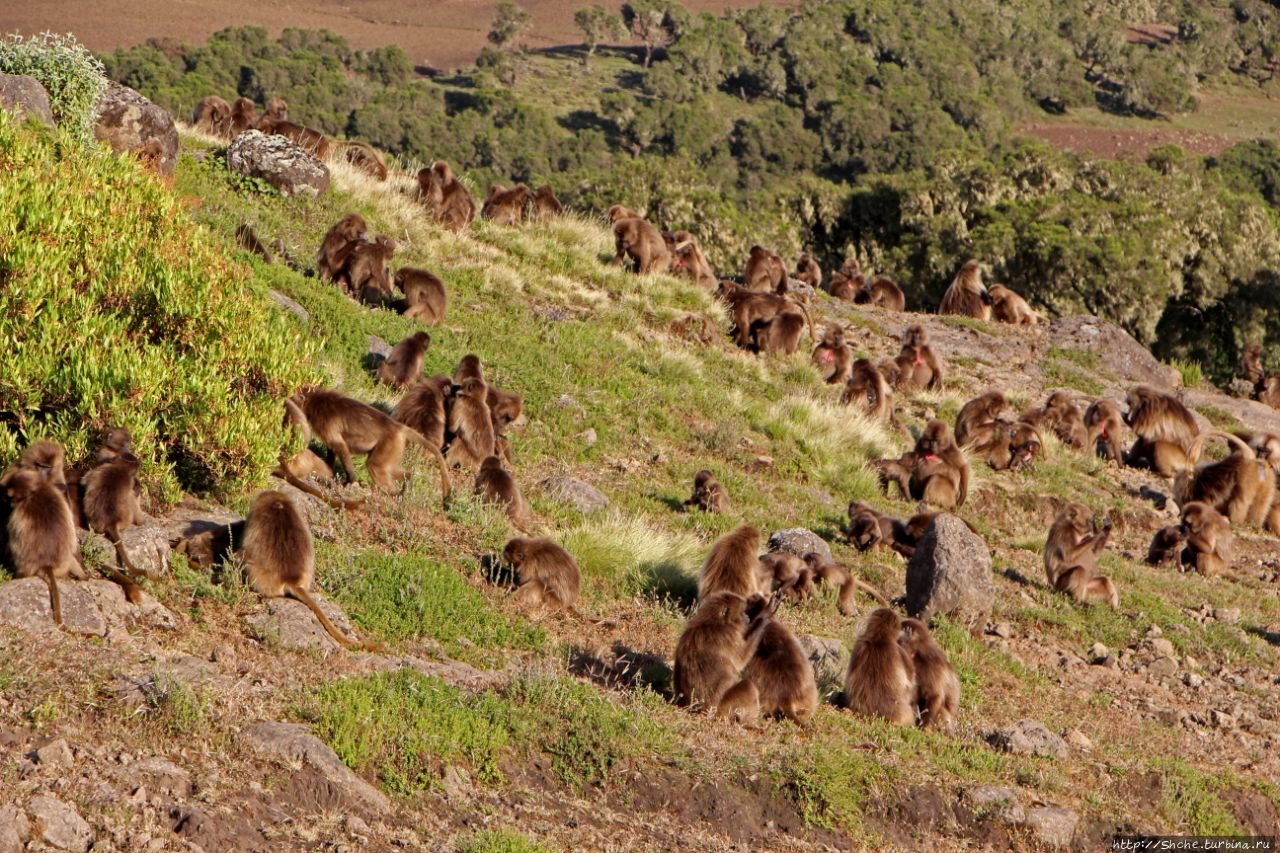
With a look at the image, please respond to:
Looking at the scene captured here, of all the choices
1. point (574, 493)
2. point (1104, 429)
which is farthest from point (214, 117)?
point (1104, 429)

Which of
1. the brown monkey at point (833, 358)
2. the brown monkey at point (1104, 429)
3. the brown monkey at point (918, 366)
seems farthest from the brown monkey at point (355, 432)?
the brown monkey at point (1104, 429)

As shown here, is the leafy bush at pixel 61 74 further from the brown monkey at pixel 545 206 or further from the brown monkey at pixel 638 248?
the brown monkey at pixel 638 248

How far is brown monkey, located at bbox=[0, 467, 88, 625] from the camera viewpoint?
861 centimetres

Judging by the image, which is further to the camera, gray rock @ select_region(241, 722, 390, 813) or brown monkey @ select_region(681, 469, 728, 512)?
brown monkey @ select_region(681, 469, 728, 512)

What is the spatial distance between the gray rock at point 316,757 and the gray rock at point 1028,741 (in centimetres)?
479

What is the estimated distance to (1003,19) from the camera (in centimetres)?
11488

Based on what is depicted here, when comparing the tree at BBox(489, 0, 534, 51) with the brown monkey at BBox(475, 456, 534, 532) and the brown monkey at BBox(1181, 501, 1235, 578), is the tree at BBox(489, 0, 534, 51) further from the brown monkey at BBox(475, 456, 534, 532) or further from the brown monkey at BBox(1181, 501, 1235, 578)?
the brown monkey at BBox(475, 456, 534, 532)

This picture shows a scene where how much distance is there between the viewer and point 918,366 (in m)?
22.8

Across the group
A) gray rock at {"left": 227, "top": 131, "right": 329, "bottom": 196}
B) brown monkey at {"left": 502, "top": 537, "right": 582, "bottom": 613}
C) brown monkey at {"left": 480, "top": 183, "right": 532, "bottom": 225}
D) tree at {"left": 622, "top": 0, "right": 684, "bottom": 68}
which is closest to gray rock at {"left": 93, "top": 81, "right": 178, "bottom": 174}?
gray rock at {"left": 227, "top": 131, "right": 329, "bottom": 196}

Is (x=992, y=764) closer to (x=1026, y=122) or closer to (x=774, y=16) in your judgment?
(x=1026, y=122)

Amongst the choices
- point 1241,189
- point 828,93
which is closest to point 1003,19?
point 828,93

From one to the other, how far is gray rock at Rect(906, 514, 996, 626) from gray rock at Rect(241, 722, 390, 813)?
695 centimetres

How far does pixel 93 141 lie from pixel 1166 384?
18.7m

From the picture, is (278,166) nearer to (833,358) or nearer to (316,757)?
(833,358)
